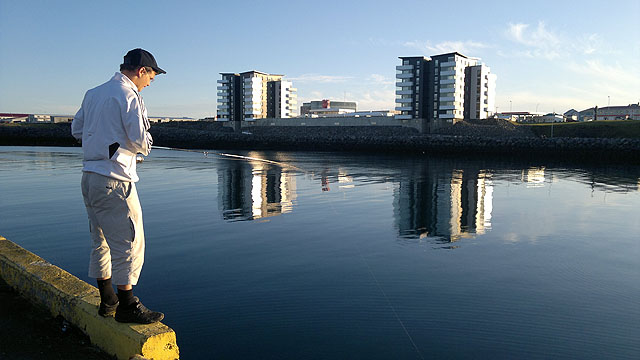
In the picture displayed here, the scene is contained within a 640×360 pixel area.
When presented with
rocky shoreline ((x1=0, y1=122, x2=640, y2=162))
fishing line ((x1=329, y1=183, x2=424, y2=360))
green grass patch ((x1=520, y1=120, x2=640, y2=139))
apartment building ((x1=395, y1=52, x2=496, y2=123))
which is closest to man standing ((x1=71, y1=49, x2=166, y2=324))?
fishing line ((x1=329, y1=183, x2=424, y2=360))

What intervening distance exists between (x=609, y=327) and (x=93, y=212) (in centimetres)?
668

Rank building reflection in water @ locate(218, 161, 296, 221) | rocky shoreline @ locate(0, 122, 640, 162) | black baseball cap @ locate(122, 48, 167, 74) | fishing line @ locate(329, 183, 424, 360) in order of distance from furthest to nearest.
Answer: rocky shoreline @ locate(0, 122, 640, 162), building reflection in water @ locate(218, 161, 296, 221), fishing line @ locate(329, 183, 424, 360), black baseball cap @ locate(122, 48, 167, 74)

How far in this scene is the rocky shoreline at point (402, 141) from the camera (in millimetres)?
59062

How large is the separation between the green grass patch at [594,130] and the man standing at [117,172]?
258 ft

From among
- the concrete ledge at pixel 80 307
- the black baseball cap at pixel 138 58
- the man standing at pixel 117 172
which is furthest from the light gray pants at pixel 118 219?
the black baseball cap at pixel 138 58

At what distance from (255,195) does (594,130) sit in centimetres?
7169

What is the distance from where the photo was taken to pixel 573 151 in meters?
59.6

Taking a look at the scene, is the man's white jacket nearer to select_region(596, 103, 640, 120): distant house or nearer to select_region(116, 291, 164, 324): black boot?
select_region(116, 291, 164, 324): black boot

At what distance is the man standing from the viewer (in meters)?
3.84

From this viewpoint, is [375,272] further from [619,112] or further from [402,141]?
[619,112]

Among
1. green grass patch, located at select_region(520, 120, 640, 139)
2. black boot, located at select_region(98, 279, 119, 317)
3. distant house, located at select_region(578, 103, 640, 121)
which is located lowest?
black boot, located at select_region(98, 279, 119, 317)

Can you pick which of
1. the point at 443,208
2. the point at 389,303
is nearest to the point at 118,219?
the point at 389,303

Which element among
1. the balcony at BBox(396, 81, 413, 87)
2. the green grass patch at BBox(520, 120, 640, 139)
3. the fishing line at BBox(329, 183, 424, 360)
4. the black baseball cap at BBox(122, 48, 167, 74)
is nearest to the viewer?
the black baseball cap at BBox(122, 48, 167, 74)

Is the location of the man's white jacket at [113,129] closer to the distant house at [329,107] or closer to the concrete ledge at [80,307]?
the concrete ledge at [80,307]
